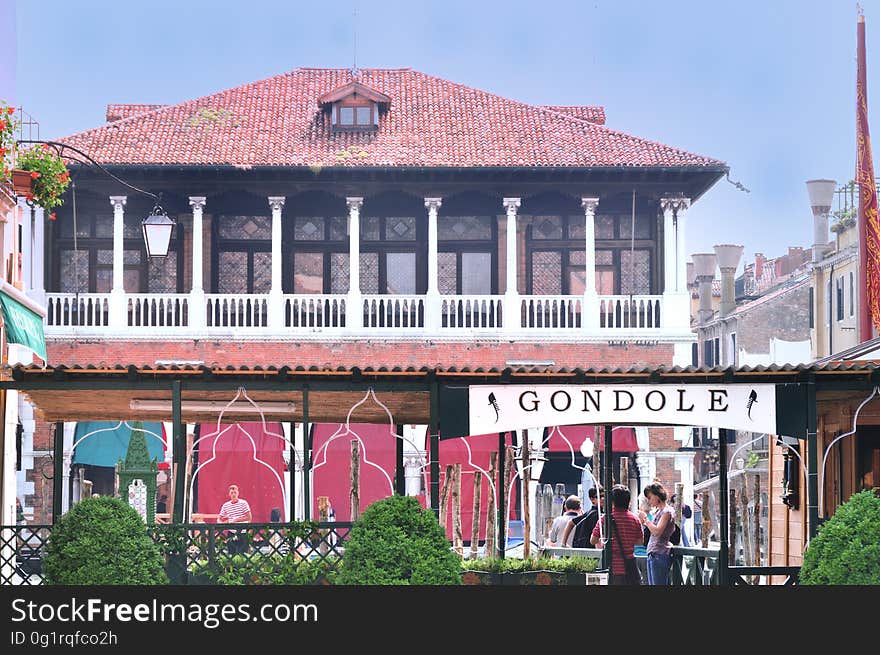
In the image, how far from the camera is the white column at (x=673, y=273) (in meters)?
34.6

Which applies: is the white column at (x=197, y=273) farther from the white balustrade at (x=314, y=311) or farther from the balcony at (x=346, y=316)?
the white balustrade at (x=314, y=311)

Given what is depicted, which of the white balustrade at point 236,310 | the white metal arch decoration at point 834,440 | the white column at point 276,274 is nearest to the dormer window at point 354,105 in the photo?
the white column at point 276,274

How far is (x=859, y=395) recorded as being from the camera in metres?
16.0

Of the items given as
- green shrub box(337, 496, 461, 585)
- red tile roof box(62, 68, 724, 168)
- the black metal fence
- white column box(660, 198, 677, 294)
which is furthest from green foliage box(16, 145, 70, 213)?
white column box(660, 198, 677, 294)

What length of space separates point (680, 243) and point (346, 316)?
7.38 m

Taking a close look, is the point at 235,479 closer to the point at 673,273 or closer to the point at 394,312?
the point at 394,312

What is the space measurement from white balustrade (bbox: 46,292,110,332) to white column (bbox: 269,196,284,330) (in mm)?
3477

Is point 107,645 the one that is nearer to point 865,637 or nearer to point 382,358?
point 865,637

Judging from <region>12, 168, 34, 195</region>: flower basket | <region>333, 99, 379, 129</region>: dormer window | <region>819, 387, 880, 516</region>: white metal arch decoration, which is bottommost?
<region>819, 387, 880, 516</region>: white metal arch decoration

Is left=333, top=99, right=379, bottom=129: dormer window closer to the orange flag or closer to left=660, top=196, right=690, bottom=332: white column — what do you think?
left=660, top=196, right=690, bottom=332: white column

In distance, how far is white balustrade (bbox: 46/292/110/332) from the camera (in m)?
34.2

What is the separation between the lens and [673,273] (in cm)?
3497

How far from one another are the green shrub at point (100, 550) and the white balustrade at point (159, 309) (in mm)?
20341

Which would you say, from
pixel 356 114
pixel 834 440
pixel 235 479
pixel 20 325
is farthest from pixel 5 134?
pixel 356 114
